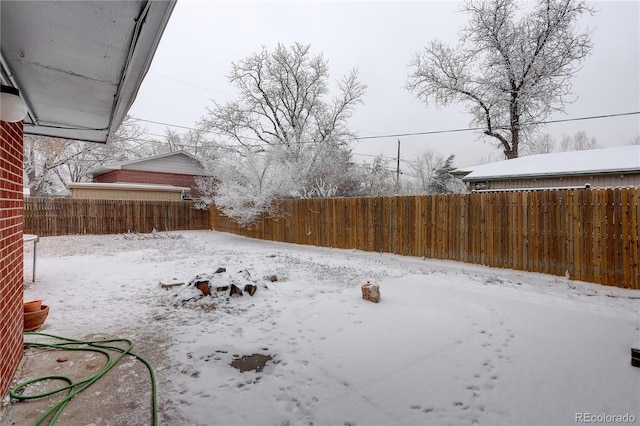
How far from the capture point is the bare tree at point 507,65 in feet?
45.6

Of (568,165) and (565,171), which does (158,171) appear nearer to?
(565,171)

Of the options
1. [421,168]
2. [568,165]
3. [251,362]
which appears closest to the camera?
[251,362]

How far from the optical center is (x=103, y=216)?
1494 cm

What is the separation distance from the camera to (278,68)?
20.2m

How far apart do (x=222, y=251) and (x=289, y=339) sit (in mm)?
7365

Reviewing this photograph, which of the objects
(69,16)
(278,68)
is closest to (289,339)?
(69,16)

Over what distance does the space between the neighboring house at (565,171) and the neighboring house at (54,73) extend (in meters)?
10.3

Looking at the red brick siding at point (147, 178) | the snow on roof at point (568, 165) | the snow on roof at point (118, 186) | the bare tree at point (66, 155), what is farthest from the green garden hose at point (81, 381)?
the red brick siding at point (147, 178)

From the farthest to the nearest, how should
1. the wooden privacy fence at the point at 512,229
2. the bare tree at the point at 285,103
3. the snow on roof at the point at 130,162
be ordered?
the bare tree at the point at 285,103 < the snow on roof at the point at 130,162 < the wooden privacy fence at the point at 512,229

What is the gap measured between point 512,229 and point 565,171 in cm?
475

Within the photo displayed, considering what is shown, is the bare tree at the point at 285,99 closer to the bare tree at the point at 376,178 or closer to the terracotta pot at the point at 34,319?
the bare tree at the point at 376,178

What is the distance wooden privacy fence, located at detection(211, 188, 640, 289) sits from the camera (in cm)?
523

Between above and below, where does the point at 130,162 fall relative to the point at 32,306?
above

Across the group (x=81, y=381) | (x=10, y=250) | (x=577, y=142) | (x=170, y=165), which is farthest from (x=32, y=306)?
(x=577, y=142)
